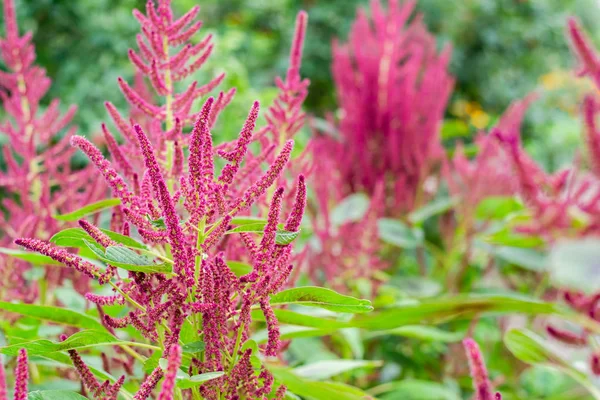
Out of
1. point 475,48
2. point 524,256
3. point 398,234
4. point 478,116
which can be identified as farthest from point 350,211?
point 475,48

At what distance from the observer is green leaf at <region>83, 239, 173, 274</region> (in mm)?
466

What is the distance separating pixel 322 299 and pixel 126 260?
0.15 metres

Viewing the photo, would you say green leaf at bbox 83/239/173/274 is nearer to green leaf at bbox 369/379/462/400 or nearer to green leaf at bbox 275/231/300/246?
green leaf at bbox 275/231/300/246

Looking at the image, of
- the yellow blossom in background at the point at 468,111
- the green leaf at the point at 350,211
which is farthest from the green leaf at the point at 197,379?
the yellow blossom in background at the point at 468,111

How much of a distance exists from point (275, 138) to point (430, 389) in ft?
1.79

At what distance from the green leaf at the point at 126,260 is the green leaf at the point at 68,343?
68mm

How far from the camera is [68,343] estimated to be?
512 millimetres

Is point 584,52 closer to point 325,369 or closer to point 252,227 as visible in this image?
point 252,227

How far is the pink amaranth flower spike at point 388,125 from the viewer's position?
1.59 m

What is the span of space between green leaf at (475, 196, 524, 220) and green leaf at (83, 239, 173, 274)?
1071 millimetres

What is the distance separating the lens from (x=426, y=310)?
61 cm

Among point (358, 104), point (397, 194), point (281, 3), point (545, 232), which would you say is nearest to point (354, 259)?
point (397, 194)

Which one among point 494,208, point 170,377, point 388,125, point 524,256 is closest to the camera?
point 170,377

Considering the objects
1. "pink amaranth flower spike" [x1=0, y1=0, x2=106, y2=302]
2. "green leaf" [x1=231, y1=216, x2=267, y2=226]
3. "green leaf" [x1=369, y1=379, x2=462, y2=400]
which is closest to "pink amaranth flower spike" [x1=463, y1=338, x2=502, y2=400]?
"green leaf" [x1=231, y1=216, x2=267, y2=226]
